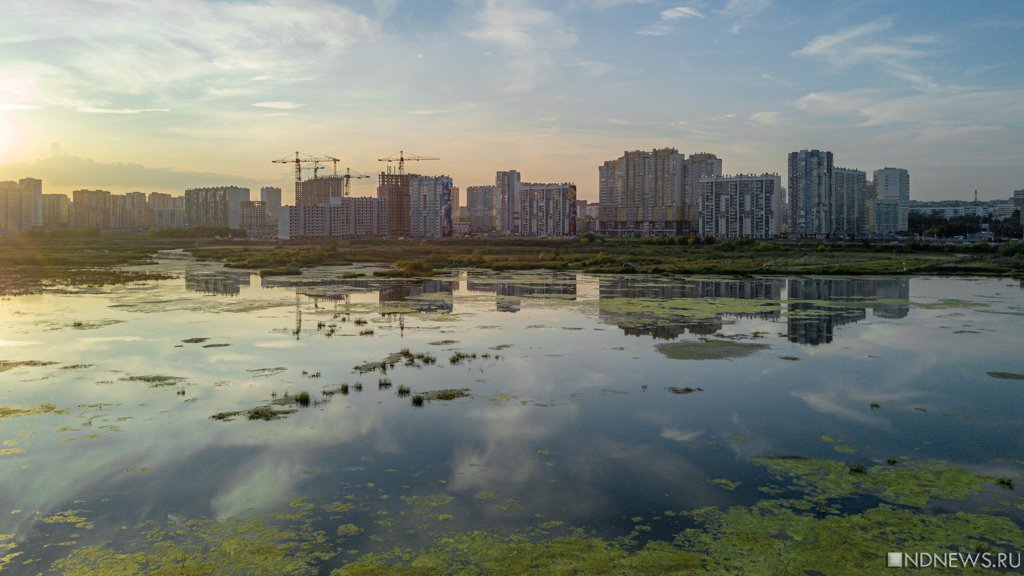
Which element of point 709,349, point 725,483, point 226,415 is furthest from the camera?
point 709,349

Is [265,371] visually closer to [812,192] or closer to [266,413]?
[266,413]

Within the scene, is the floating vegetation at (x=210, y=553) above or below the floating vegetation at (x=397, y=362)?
below

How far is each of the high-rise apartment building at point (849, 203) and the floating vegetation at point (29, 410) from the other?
6860 inches

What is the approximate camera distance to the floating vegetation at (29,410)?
1708cm

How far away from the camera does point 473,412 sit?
1734cm

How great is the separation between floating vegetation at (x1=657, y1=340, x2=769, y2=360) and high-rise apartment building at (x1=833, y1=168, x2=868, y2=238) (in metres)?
157

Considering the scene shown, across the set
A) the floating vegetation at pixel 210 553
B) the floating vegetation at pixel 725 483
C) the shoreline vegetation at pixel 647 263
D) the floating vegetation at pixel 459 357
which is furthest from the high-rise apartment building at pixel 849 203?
the floating vegetation at pixel 210 553

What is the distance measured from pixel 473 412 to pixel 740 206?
15649 cm

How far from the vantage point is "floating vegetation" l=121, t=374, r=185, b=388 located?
66.9 feet

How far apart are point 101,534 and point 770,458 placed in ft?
38.5

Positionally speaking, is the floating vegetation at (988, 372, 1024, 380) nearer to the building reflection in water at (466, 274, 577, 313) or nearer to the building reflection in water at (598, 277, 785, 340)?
the building reflection in water at (598, 277, 785, 340)

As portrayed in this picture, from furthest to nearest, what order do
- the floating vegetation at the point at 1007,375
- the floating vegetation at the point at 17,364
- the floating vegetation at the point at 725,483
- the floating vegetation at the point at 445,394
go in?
the floating vegetation at the point at 17,364, the floating vegetation at the point at 1007,375, the floating vegetation at the point at 445,394, the floating vegetation at the point at 725,483

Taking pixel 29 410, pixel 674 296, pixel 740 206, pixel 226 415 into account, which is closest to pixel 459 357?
pixel 226 415

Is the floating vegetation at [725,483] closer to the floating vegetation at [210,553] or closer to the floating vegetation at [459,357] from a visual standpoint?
the floating vegetation at [210,553]
